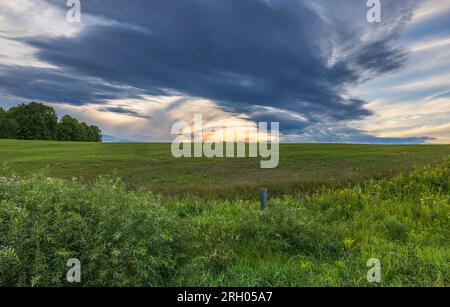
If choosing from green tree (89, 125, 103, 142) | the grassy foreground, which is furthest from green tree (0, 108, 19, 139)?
the grassy foreground

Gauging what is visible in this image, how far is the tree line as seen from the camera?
85750 millimetres

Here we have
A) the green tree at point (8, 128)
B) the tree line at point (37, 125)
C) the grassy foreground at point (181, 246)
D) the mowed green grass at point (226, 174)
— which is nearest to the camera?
the grassy foreground at point (181, 246)

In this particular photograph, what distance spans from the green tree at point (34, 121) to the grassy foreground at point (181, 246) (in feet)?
303

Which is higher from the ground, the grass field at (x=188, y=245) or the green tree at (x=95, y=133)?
the green tree at (x=95, y=133)

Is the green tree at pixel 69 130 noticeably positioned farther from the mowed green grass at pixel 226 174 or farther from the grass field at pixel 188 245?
the grass field at pixel 188 245

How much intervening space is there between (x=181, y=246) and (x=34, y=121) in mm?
97685

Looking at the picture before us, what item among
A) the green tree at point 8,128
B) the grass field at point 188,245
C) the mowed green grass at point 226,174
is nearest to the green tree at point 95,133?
the green tree at point 8,128

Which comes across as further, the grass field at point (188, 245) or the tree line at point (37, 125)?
the tree line at point (37, 125)

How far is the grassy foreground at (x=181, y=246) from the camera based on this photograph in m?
4.64

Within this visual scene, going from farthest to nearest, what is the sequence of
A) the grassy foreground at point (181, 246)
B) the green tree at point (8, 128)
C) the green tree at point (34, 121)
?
the green tree at point (34, 121) → the green tree at point (8, 128) → the grassy foreground at point (181, 246)

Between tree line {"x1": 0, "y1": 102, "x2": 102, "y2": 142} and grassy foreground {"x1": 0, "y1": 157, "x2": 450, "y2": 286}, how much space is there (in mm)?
92159
